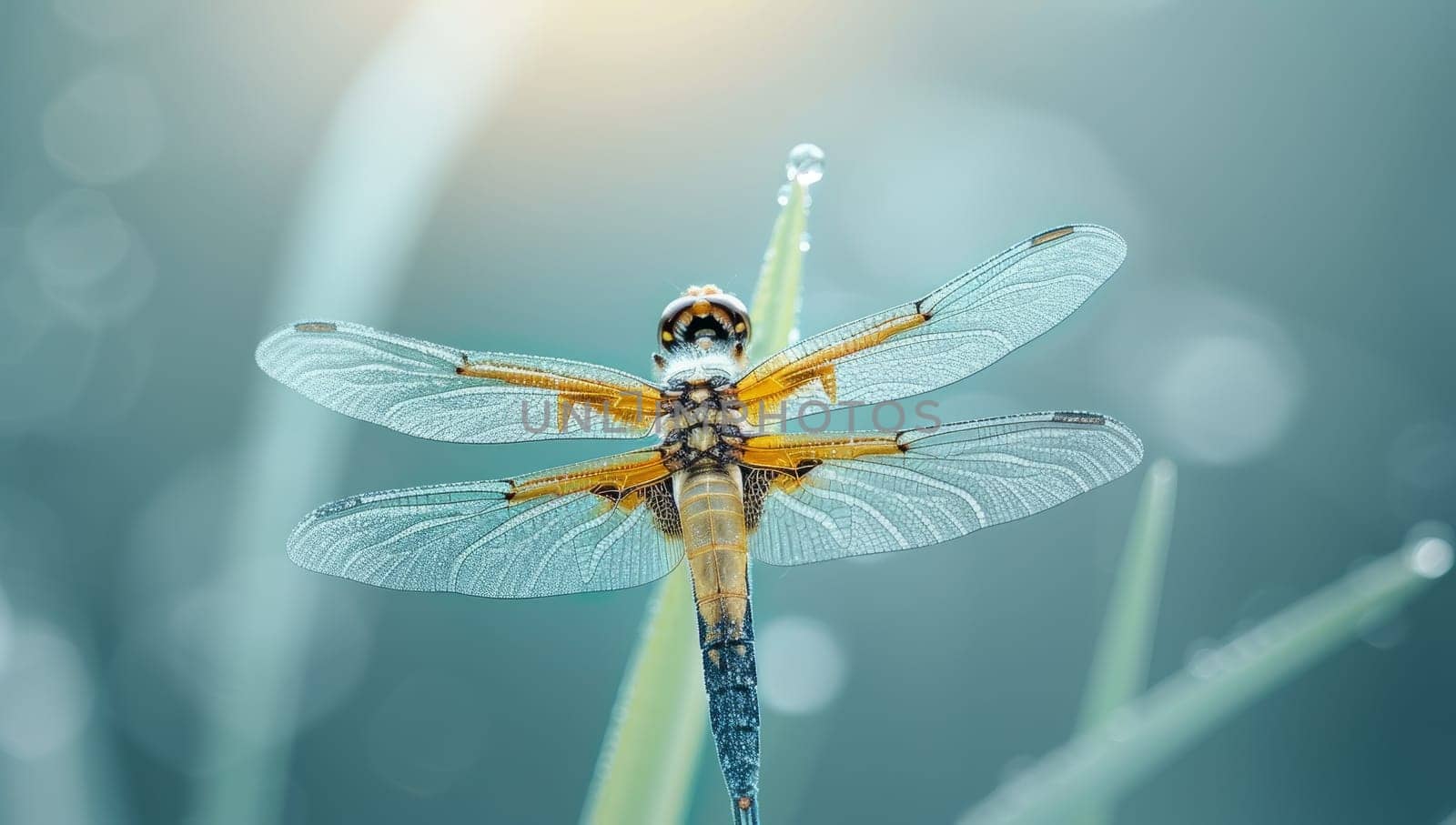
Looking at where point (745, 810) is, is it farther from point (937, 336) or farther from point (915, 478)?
point (937, 336)

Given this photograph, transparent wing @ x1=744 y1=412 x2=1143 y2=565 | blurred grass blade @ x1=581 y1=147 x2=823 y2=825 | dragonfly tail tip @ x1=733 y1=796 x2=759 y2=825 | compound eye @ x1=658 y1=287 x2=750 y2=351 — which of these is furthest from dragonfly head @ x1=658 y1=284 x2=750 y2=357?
dragonfly tail tip @ x1=733 y1=796 x2=759 y2=825

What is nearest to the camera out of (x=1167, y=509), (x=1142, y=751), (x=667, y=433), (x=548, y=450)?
(x=1142, y=751)

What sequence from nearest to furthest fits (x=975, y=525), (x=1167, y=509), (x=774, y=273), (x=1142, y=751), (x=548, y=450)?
(x=1142, y=751) < (x=1167, y=509) < (x=774, y=273) < (x=975, y=525) < (x=548, y=450)

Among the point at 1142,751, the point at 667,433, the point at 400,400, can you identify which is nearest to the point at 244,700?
the point at 400,400

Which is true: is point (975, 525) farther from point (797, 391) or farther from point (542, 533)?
point (542, 533)

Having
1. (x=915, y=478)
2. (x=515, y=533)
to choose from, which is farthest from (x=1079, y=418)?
(x=515, y=533)

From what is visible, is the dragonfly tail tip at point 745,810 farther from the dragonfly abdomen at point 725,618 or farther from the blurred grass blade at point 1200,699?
the blurred grass blade at point 1200,699
